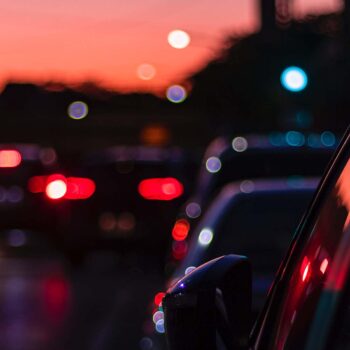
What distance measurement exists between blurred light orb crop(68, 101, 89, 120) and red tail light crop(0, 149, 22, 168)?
6165 centimetres

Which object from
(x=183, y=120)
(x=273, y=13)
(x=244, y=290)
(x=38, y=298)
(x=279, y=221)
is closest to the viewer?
(x=244, y=290)

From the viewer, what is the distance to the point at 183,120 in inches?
3103

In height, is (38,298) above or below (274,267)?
below

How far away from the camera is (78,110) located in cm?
8600

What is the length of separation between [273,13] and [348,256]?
2088cm

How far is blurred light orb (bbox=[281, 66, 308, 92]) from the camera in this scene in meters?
18.0

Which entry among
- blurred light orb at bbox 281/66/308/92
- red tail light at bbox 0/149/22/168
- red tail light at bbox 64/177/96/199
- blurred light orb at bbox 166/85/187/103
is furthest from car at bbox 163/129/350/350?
blurred light orb at bbox 166/85/187/103

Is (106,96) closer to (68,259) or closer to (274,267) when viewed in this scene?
(68,259)

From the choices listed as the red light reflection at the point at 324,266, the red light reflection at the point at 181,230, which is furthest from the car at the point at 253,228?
the red light reflection at the point at 324,266

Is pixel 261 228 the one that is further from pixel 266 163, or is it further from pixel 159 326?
pixel 266 163

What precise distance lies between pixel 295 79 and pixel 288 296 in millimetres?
15168

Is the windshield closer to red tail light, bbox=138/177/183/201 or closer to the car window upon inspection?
the car window

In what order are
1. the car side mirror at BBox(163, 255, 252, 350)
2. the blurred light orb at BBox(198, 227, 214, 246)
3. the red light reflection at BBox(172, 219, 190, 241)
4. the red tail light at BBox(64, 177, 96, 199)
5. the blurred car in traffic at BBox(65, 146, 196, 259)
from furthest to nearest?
the red tail light at BBox(64, 177, 96, 199), the blurred car in traffic at BBox(65, 146, 196, 259), the red light reflection at BBox(172, 219, 190, 241), the blurred light orb at BBox(198, 227, 214, 246), the car side mirror at BBox(163, 255, 252, 350)

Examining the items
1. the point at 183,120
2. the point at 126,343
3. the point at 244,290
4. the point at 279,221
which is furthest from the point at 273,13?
the point at 183,120
